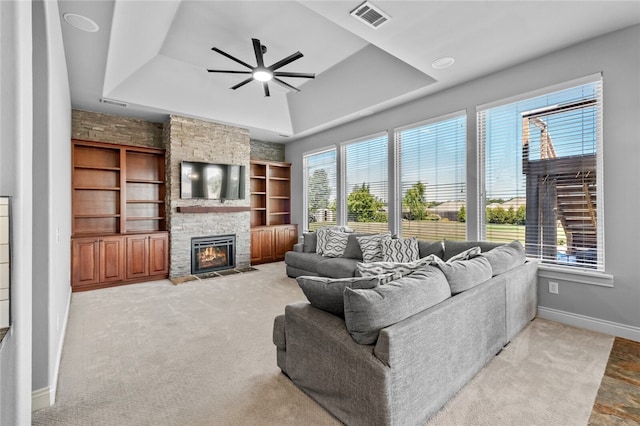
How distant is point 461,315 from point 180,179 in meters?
5.03

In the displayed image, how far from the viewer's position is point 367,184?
5.57 meters

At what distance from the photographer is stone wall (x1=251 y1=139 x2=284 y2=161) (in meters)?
7.31

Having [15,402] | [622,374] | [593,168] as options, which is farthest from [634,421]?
[15,402]

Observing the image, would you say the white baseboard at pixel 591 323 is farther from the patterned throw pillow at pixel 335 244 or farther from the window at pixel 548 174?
the patterned throw pillow at pixel 335 244

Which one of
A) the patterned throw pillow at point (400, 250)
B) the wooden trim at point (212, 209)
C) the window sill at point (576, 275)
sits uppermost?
the wooden trim at point (212, 209)

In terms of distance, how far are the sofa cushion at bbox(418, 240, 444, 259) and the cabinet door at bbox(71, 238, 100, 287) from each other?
15.9 ft

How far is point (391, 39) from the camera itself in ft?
9.89

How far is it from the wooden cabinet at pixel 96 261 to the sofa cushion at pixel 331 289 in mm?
4222

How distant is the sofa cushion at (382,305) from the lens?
157 cm

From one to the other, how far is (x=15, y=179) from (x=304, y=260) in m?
3.97

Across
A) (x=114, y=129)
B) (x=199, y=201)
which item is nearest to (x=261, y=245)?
(x=199, y=201)

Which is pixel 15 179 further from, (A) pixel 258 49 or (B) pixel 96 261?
(B) pixel 96 261

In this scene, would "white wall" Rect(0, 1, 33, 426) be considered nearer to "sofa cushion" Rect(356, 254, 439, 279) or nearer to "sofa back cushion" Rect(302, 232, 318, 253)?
"sofa cushion" Rect(356, 254, 439, 279)

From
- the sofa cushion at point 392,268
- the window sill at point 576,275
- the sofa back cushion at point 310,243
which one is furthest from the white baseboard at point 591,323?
the sofa back cushion at point 310,243
